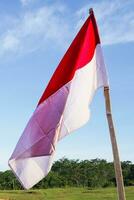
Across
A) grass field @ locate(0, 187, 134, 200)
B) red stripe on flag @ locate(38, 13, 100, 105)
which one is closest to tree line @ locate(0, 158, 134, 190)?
grass field @ locate(0, 187, 134, 200)

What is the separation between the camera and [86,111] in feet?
17.7

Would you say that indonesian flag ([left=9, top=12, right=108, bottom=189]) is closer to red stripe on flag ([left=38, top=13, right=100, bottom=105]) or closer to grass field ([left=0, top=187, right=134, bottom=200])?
red stripe on flag ([left=38, top=13, right=100, bottom=105])

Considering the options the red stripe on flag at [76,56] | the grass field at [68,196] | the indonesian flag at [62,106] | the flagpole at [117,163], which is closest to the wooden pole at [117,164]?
the flagpole at [117,163]

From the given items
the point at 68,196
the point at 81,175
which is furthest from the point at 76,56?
the point at 81,175

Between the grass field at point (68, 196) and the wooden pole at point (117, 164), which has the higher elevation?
the grass field at point (68, 196)

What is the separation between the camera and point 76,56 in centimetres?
553

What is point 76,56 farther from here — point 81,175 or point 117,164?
point 81,175

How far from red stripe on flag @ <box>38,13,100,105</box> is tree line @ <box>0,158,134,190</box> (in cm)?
6210

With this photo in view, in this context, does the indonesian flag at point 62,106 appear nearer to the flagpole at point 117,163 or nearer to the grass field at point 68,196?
the flagpole at point 117,163

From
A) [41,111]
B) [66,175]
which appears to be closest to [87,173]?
[66,175]

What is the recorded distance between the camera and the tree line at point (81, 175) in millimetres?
69312

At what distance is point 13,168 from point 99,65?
4.39ft

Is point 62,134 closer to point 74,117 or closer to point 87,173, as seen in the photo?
point 74,117

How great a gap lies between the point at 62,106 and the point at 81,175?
74.8m
